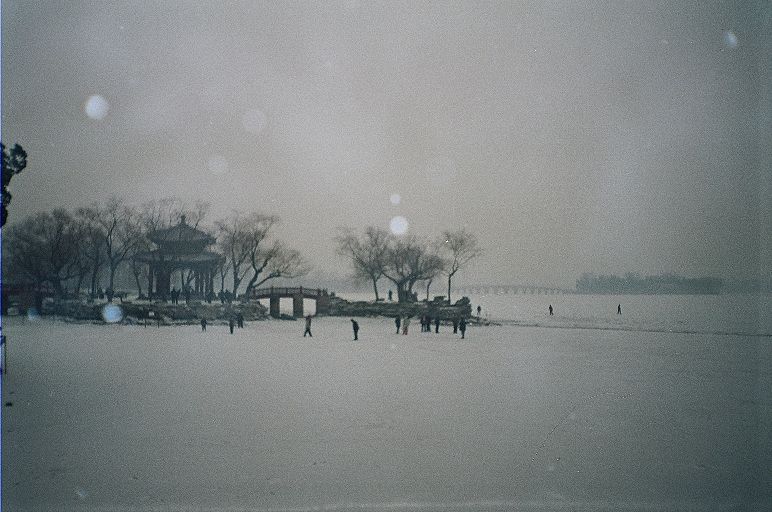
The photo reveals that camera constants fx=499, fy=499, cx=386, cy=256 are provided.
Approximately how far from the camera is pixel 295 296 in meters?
48.8

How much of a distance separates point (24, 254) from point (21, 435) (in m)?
41.4

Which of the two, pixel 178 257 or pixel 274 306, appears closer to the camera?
pixel 178 257

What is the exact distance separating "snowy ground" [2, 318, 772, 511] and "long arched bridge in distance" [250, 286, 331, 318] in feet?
82.3

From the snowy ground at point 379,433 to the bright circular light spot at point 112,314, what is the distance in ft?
47.3

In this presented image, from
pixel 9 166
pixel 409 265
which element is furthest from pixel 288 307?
pixel 9 166

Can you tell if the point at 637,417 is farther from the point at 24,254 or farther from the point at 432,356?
the point at 24,254

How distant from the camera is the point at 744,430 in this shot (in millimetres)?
11602

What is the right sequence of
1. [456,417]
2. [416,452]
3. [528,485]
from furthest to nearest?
[456,417], [416,452], [528,485]

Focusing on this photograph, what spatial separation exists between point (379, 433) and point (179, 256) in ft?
126

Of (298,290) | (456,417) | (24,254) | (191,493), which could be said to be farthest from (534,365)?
(24,254)

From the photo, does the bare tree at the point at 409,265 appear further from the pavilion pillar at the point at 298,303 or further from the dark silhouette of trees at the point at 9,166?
the dark silhouette of trees at the point at 9,166

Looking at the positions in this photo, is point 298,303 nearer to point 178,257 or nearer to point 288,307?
point 178,257

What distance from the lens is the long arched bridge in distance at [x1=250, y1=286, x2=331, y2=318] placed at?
4712cm

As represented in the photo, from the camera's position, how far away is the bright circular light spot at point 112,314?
36.2m
